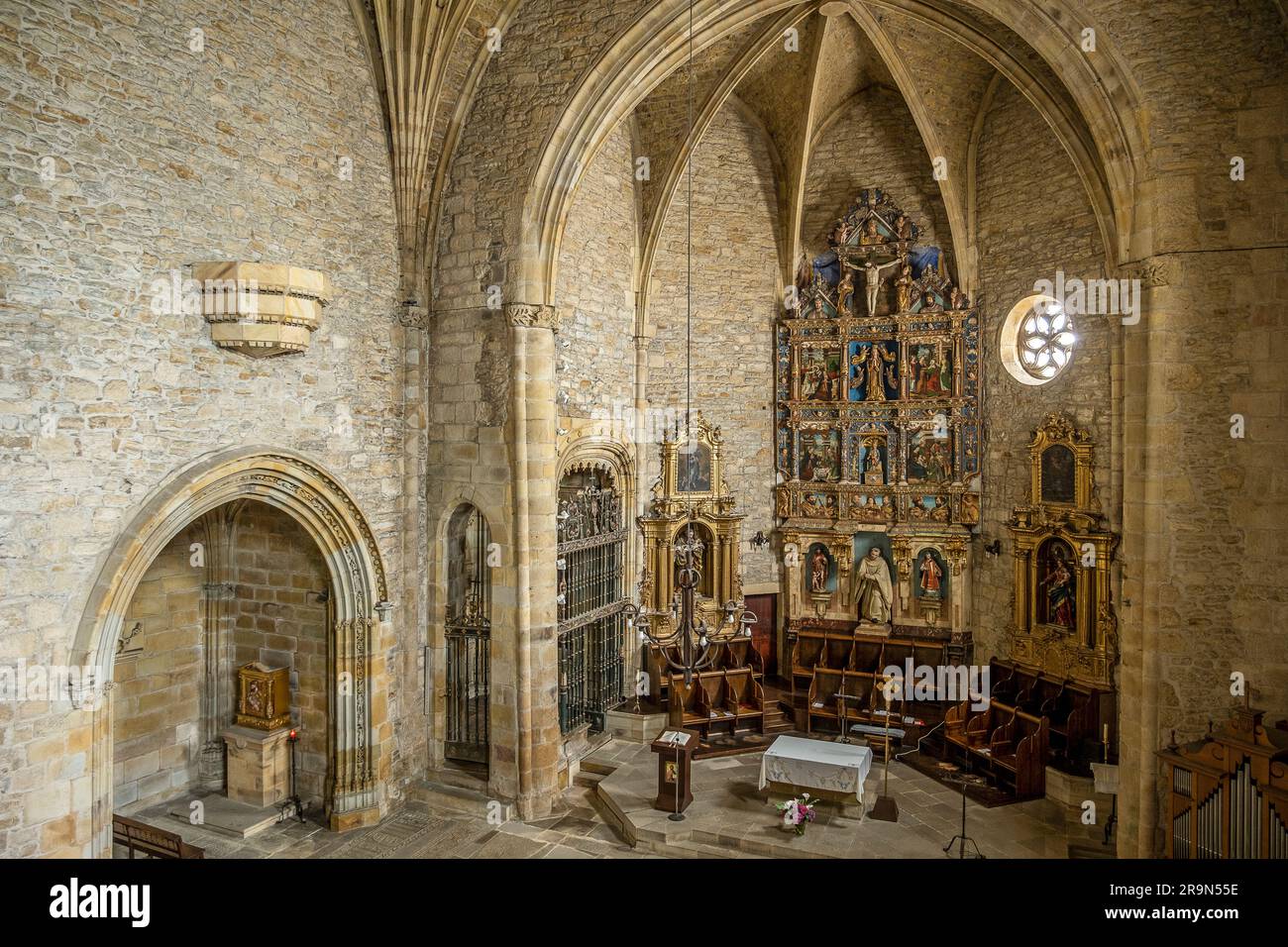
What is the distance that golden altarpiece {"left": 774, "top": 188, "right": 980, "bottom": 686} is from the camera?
1270cm

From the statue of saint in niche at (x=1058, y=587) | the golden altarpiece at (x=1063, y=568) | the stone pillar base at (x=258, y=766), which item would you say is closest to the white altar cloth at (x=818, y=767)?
the golden altarpiece at (x=1063, y=568)

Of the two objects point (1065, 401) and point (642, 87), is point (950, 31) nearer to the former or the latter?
point (642, 87)

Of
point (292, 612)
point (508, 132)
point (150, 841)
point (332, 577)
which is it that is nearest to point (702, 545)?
point (332, 577)

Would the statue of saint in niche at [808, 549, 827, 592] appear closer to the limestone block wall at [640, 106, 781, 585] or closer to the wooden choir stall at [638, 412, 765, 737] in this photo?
the limestone block wall at [640, 106, 781, 585]

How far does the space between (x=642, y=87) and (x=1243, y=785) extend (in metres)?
9.68

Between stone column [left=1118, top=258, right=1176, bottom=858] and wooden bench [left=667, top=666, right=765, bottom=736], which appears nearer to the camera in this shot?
stone column [left=1118, top=258, right=1176, bottom=858]

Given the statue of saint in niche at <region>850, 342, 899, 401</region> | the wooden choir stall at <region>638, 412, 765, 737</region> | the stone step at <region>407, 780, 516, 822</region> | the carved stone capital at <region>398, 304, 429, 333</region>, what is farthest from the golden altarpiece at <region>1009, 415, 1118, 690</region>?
the carved stone capital at <region>398, 304, 429, 333</region>

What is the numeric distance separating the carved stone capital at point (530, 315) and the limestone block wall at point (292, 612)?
3.68 meters

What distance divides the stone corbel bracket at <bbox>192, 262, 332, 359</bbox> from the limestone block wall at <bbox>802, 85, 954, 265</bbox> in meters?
9.49

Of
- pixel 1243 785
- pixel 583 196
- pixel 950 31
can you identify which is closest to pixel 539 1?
pixel 583 196

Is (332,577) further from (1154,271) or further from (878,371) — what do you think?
(1154,271)

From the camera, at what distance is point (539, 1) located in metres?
9.46

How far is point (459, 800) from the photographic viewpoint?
9.53 metres

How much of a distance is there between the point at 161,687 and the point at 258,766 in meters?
1.78
